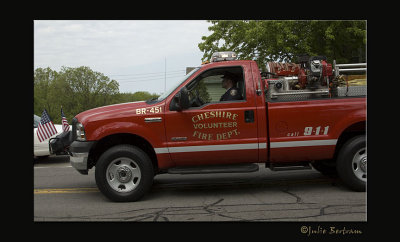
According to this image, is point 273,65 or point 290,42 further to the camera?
point 290,42

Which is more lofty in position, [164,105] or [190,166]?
[164,105]

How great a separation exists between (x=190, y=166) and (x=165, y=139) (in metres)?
0.59

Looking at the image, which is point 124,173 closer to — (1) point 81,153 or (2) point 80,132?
(1) point 81,153

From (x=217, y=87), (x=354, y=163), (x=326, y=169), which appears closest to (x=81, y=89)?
(x=217, y=87)

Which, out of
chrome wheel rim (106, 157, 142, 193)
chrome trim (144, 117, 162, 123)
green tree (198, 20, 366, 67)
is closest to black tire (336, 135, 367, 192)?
chrome trim (144, 117, 162, 123)

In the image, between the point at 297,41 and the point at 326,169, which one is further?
the point at 297,41

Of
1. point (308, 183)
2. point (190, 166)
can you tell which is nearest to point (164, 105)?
point (190, 166)

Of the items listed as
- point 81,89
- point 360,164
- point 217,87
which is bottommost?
point 360,164

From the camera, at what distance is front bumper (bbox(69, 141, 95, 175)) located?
6.14 metres

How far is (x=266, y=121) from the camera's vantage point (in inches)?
242

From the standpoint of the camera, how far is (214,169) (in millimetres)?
6133

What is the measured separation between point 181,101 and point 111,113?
110 cm

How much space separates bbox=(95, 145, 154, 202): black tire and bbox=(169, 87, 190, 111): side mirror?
0.84 metres

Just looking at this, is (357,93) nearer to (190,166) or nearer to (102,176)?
(190,166)
